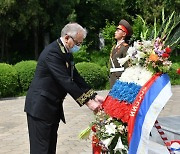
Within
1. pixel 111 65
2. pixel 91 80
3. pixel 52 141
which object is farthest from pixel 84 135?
pixel 91 80

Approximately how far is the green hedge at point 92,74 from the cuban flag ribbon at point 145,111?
893 cm

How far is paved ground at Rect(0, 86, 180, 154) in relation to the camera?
5.79 m

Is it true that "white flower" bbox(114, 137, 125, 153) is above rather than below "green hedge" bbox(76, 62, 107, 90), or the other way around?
above

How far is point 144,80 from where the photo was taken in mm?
3424

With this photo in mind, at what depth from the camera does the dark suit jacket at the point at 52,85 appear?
3.51m

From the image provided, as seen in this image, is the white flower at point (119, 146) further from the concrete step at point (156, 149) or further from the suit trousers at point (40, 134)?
the concrete step at point (156, 149)

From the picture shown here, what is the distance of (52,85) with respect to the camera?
360 cm

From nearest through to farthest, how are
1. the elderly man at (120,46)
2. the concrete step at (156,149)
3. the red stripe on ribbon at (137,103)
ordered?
1. the red stripe on ribbon at (137,103)
2. the concrete step at (156,149)
3. the elderly man at (120,46)

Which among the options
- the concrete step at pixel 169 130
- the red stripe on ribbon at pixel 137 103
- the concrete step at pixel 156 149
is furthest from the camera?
the concrete step at pixel 169 130

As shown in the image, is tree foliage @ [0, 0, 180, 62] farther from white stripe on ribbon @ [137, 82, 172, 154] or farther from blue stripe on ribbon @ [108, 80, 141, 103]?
white stripe on ribbon @ [137, 82, 172, 154]

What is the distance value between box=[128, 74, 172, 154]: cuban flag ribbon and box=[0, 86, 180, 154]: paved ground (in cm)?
230

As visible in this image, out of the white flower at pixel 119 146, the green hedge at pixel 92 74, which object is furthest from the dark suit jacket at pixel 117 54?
the green hedge at pixel 92 74

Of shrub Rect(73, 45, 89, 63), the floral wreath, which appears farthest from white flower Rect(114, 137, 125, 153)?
shrub Rect(73, 45, 89, 63)

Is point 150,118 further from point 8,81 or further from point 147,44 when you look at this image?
point 8,81
